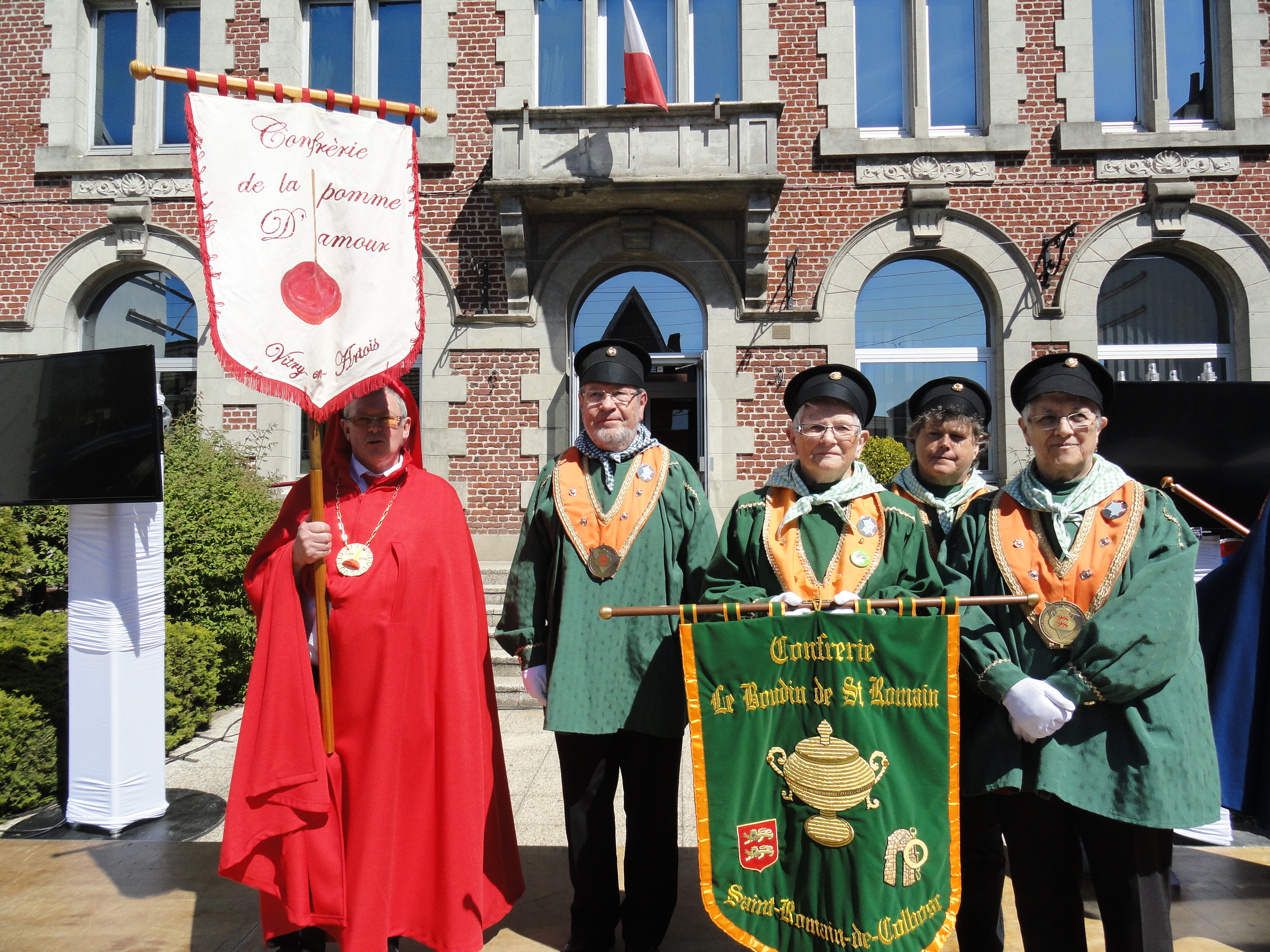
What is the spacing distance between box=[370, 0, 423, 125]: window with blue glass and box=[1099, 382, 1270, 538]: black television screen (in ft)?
29.8

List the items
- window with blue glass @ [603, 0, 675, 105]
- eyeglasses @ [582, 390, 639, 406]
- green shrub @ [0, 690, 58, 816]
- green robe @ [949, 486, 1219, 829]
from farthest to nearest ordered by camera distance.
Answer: window with blue glass @ [603, 0, 675, 105], green shrub @ [0, 690, 58, 816], eyeglasses @ [582, 390, 639, 406], green robe @ [949, 486, 1219, 829]

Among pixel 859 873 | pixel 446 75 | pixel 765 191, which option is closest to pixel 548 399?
pixel 765 191

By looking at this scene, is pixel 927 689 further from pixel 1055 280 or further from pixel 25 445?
pixel 1055 280

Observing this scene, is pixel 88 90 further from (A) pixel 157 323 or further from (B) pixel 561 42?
(B) pixel 561 42

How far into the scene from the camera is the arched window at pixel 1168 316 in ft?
31.3

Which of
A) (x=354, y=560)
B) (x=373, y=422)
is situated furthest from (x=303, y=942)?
(x=373, y=422)

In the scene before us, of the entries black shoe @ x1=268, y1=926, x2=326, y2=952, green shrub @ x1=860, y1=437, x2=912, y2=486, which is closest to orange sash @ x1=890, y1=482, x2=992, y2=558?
black shoe @ x1=268, y1=926, x2=326, y2=952

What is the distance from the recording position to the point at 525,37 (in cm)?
946

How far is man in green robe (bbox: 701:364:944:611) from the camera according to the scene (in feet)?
8.64

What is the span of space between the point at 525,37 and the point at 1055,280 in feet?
22.6

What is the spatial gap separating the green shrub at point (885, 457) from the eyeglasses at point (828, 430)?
568 centimetres

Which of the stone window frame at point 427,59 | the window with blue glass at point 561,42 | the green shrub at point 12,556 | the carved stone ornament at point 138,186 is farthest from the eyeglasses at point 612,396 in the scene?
the carved stone ornament at point 138,186

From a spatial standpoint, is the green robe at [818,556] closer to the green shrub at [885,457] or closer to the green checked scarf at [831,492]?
the green checked scarf at [831,492]

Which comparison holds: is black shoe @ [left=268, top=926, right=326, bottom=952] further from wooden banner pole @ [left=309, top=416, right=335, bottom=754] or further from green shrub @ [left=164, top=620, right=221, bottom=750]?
green shrub @ [left=164, top=620, right=221, bottom=750]
